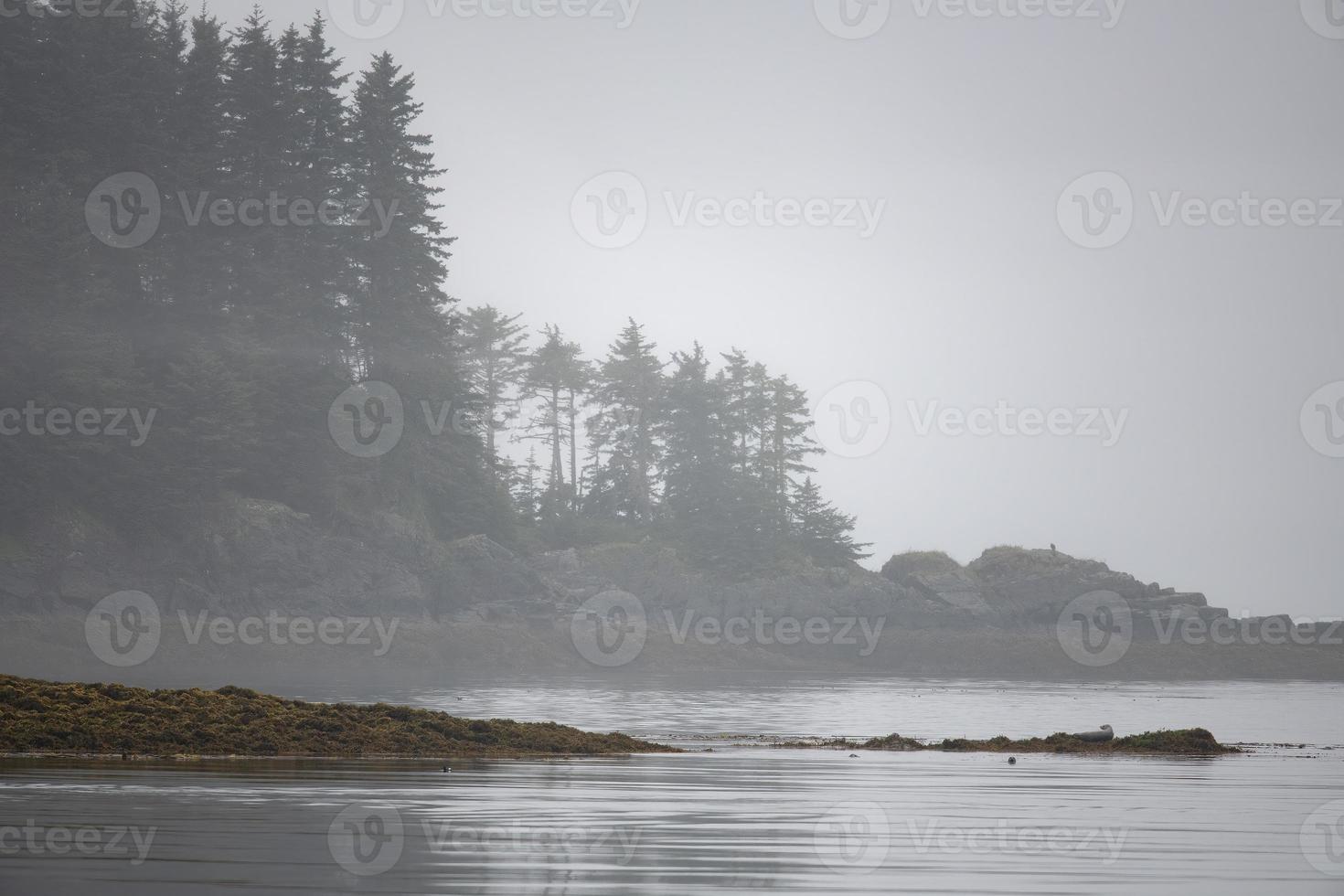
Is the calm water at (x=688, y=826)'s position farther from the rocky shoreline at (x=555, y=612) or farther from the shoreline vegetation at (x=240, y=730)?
the rocky shoreline at (x=555, y=612)

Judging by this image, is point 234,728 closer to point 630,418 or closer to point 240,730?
point 240,730

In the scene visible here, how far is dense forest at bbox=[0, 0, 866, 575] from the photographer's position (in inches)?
2788

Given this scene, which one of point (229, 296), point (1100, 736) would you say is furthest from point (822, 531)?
point (1100, 736)

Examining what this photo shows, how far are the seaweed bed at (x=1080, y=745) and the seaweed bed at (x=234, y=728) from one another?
5970 millimetres

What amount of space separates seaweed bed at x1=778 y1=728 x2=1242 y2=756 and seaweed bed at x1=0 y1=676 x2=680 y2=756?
5970mm

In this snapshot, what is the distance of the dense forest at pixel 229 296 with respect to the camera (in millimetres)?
70812

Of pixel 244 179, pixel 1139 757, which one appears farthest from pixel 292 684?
pixel 244 179

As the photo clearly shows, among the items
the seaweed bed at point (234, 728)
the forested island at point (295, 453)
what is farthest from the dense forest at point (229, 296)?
the seaweed bed at point (234, 728)

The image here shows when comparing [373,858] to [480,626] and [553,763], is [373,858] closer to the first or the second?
[553,763]

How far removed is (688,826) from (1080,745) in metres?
16.8

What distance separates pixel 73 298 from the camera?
7350 cm

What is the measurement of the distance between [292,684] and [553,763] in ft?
100

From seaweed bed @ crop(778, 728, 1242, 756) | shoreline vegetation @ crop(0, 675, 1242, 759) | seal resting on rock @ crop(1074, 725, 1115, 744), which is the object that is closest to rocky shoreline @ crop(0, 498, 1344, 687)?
shoreline vegetation @ crop(0, 675, 1242, 759)

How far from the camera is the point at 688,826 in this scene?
14.2 metres
